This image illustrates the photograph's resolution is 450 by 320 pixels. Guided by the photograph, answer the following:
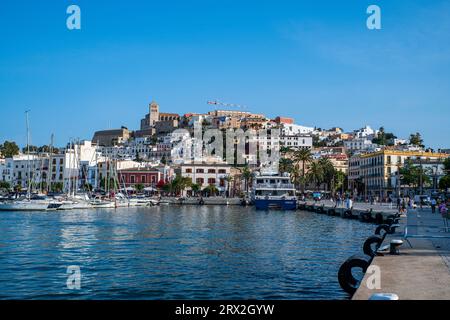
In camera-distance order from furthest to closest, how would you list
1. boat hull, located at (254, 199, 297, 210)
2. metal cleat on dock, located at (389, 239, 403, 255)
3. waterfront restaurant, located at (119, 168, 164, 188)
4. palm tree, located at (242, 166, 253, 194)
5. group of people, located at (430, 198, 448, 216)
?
waterfront restaurant, located at (119, 168, 164, 188)
palm tree, located at (242, 166, 253, 194)
boat hull, located at (254, 199, 297, 210)
group of people, located at (430, 198, 448, 216)
metal cleat on dock, located at (389, 239, 403, 255)

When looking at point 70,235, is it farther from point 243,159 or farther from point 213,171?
point 243,159

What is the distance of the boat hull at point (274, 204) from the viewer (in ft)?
274

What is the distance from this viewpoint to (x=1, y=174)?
505ft

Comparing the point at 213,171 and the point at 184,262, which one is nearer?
the point at 184,262

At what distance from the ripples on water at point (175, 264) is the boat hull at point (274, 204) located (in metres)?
45.8

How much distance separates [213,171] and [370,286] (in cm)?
12602

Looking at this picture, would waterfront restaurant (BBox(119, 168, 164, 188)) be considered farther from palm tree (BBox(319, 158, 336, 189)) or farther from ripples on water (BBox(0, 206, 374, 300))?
ripples on water (BBox(0, 206, 374, 300))

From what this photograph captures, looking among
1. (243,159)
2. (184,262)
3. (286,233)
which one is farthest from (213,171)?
(184,262)

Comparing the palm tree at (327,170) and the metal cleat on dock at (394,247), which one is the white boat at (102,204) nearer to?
the palm tree at (327,170)

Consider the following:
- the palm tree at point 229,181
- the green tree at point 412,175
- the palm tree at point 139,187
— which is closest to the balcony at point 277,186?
the green tree at point 412,175

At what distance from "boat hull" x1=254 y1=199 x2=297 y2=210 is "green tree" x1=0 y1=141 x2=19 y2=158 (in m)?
119

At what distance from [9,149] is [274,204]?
126 metres

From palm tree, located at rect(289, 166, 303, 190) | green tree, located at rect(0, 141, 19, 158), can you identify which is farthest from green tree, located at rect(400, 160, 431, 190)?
green tree, located at rect(0, 141, 19, 158)

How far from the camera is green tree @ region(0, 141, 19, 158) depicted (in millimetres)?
174500
